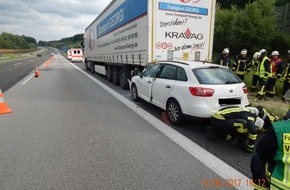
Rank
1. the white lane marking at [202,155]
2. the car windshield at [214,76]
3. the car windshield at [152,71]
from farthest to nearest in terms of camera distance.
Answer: the car windshield at [152,71] → the car windshield at [214,76] → the white lane marking at [202,155]

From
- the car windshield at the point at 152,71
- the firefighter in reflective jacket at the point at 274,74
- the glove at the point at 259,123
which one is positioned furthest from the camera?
the firefighter in reflective jacket at the point at 274,74

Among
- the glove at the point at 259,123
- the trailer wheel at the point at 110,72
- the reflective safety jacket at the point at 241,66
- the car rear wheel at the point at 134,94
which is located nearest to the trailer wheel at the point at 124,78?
the trailer wheel at the point at 110,72

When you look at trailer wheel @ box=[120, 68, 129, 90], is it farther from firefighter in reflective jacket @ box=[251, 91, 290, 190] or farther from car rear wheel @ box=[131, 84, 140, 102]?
firefighter in reflective jacket @ box=[251, 91, 290, 190]

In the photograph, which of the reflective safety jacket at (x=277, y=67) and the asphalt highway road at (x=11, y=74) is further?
the asphalt highway road at (x=11, y=74)

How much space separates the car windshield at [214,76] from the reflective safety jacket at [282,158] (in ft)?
12.5

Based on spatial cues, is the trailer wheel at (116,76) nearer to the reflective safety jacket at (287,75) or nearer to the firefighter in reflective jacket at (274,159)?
the reflective safety jacket at (287,75)

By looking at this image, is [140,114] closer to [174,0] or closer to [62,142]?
[62,142]

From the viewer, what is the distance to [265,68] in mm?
8742

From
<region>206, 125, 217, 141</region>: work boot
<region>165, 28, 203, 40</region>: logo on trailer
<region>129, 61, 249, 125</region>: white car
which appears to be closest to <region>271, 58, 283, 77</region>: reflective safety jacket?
<region>165, 28, 203, 40</region>: logo on trailer

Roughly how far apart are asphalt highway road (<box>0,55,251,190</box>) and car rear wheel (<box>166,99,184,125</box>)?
0.61ft

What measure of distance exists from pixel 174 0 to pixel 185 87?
396 centimetres

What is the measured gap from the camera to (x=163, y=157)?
4.27 meters

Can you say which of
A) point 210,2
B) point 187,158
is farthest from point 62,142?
point 210,2

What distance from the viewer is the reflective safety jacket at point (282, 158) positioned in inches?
63.9
